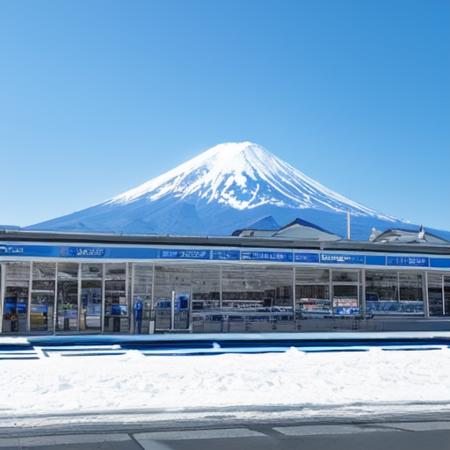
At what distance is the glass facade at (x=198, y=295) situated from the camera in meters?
22.8

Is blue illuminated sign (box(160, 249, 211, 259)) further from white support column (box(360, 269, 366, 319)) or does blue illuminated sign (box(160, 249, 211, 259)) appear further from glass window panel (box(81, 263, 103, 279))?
white support column (box(360, 269, 366, 319))

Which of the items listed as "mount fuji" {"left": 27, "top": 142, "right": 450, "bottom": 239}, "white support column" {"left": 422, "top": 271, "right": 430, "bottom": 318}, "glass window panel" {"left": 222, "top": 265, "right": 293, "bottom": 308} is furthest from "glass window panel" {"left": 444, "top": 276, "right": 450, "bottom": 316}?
"mount fuji" {"left": 27, "top": 142, "right": 450, "bottom": 239}

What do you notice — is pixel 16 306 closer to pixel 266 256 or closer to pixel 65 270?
pixel 65 270

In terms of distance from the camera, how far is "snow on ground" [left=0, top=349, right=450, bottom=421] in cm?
943

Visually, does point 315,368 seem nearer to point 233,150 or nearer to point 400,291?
point 400,291

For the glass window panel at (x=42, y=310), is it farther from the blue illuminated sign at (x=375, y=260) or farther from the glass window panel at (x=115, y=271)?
the blue illuminated sign at (x=375, y=260)

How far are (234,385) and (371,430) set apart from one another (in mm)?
3861

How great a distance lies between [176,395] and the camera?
32.9 ft

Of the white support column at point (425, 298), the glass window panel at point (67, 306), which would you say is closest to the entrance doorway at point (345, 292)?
the white support column at point (425, 298)

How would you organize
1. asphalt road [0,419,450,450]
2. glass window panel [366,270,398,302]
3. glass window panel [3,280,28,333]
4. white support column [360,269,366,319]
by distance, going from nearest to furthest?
asphalt road [0,419,450,450] → glass window panel [3,280,28,333] → white support column [360,269,366,319] → glass window panel [366,270,398,302]

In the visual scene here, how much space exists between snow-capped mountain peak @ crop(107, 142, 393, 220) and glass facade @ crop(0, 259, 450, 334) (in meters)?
30.1

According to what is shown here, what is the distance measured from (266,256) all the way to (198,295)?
3.21 meters

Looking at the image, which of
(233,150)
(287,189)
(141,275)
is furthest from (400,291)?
(233,150)

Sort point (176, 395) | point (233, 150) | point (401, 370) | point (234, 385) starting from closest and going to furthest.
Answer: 1. point (176, 395)
2. point (234, 385)
3. point (401, 370)
4. point (233, 150)
